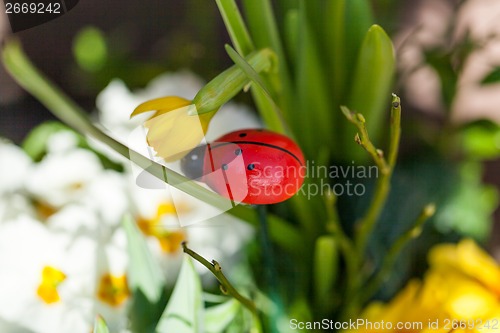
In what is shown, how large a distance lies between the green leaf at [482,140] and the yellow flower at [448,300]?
8 cm

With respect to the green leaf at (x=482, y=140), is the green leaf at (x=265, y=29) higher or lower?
higher

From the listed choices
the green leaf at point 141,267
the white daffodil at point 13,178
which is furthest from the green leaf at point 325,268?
the white daffodil at point 13,178

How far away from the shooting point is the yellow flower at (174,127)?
0.33m

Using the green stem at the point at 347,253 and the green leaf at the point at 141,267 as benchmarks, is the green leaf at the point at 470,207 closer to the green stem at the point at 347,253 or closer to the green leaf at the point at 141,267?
the green stem at the point at 347,253

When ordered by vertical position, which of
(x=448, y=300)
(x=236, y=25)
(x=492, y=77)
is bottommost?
(x=448, y=300)

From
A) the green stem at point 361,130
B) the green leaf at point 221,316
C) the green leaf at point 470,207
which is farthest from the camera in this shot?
the green leaf at point 470,207

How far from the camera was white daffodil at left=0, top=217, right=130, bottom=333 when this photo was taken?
1.42 feet

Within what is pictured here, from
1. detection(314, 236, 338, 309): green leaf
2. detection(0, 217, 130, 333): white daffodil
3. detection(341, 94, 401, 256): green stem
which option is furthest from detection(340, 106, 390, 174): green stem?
detection(0, 217, 130, 333): white daffodil

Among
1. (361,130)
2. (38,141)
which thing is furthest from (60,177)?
(361,130)

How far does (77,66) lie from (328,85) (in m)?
0.20

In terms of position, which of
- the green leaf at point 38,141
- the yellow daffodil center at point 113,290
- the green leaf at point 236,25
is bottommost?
the yellow daffodil center at point 113,290

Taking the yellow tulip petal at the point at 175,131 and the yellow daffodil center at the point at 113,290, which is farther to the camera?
the yellow daffodil center at the point at 113,290

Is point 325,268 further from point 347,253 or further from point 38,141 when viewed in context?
point 38,141

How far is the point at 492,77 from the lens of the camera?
501 mm
